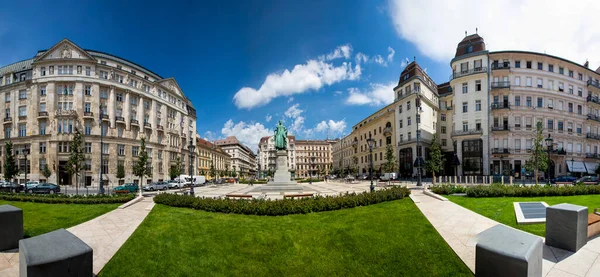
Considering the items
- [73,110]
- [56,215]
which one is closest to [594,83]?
[56,215]

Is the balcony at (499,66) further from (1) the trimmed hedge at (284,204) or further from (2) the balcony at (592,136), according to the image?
(1) the trimmed hedge at (284,204)

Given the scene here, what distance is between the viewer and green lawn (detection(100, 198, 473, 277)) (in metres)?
7.50

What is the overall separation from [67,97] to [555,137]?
85.5 m

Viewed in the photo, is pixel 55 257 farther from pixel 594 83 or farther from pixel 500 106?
pixel 594 83

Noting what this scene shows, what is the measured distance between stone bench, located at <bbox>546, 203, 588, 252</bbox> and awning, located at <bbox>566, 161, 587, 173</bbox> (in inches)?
1964

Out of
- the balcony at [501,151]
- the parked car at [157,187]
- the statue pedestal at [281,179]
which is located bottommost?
the parked car at [157,187]

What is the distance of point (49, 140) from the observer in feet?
149

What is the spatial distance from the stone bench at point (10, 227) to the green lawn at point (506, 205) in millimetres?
18042

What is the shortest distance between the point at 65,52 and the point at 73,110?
10.9 meters

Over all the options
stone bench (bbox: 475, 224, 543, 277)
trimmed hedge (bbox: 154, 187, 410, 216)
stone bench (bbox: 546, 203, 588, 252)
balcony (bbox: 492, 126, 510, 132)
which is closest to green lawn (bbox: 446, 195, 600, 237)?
stone bench (bbox: 546, 203, 588, 252)

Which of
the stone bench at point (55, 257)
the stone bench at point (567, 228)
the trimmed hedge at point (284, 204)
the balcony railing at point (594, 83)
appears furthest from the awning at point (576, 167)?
the stone bench at point (55, 257)

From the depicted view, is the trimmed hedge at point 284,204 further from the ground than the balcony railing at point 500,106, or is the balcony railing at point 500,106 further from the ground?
the balcony railing at point 500,106

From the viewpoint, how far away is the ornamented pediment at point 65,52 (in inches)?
1836

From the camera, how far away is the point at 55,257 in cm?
534
